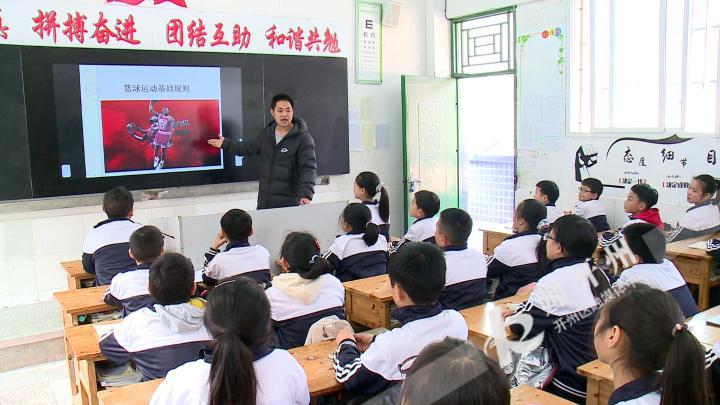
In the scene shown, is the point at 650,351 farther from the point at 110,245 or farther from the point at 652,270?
the point at 110,245

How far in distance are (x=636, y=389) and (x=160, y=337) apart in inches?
57.0

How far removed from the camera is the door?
6059 millimetres

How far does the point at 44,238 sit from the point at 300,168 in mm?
1845

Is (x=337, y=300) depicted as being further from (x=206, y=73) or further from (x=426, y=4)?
(x=426, y=4)

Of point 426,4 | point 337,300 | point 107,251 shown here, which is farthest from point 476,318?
point 426,4

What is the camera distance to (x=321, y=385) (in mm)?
1884

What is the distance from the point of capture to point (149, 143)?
4.57 metres

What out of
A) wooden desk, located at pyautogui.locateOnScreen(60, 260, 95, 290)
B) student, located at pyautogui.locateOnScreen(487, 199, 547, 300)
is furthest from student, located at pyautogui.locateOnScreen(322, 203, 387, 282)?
wooden desk, located at pyautogui.locateOnScreen(60, 260, 95, 290)

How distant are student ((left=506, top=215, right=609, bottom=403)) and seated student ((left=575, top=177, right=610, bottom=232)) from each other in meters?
2.66

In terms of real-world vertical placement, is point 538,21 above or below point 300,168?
above

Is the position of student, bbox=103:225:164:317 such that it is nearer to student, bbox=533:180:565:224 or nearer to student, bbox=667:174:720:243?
student, bbox=533:180:565:224

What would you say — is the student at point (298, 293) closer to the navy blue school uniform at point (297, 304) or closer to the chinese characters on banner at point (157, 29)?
the navy blue school uniform at point (297, 304)

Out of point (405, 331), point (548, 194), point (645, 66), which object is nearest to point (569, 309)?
point (405, 331)

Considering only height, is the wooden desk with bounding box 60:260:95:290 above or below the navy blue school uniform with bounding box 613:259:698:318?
below
